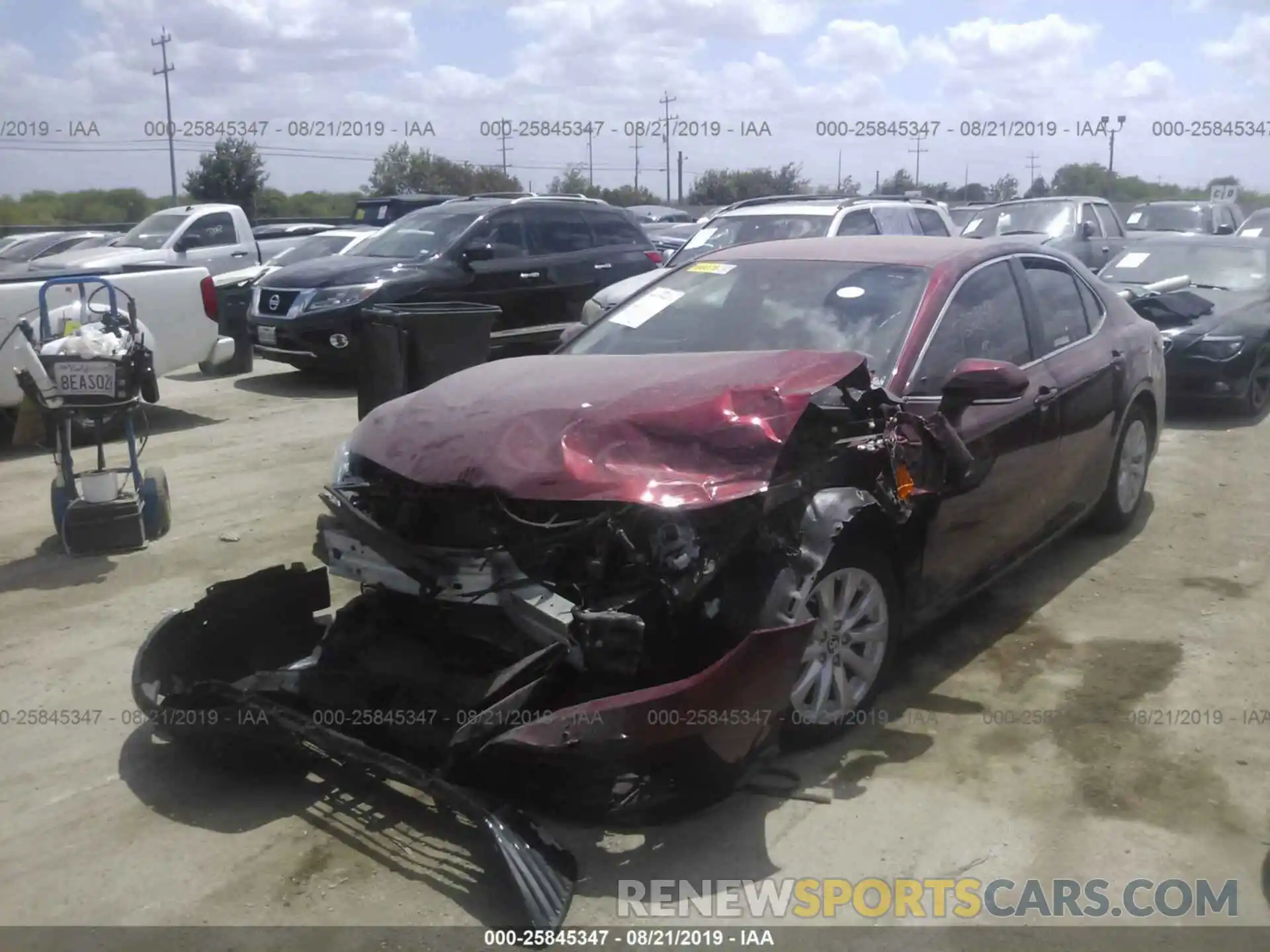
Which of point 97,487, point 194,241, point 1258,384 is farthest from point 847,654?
point 194,241

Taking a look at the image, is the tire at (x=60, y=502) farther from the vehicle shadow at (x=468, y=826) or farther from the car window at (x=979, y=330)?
the car window at (x=979, y=330)

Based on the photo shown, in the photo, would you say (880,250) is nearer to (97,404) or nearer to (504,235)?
(97,404)

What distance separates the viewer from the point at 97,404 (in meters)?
6.07

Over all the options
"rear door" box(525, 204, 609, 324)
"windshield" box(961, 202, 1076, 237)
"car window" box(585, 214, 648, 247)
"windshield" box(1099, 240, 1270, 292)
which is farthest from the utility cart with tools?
"windshield" box(961, 202, 1076, 237)

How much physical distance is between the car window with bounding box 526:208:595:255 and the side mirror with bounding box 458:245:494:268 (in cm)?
53

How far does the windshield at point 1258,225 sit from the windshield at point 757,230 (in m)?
13.1

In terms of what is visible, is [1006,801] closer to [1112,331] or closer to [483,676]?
[483,676]

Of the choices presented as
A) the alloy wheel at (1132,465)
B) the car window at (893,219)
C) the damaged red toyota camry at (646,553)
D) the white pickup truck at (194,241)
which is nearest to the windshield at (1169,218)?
the car window at (893,219)

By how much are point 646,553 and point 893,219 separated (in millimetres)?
9802

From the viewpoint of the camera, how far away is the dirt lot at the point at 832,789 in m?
3.34

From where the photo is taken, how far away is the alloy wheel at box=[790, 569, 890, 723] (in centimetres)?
388

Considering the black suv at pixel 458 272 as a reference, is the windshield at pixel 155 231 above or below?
above

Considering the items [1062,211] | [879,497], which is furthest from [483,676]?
[1062,211]

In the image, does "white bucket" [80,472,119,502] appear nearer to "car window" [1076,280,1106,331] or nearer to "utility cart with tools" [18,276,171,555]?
"utility cart with tools" [18,276,171,555]
